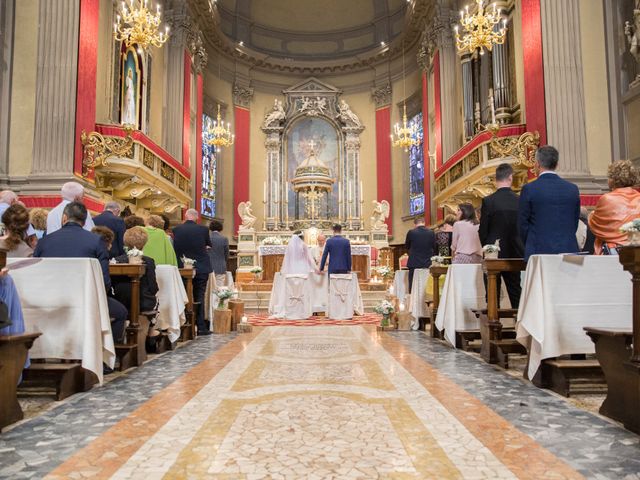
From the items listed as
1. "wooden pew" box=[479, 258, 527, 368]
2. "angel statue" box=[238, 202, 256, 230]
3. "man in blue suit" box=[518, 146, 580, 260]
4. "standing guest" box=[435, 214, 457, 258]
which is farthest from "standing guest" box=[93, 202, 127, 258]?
"angel statue" box=[238, 202, 256, 230]

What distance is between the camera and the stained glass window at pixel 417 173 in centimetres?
1805

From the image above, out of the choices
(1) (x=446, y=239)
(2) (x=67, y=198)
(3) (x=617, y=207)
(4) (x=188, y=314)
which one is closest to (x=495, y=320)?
(3) (x=617, y=207)

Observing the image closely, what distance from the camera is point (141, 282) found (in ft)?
15.8

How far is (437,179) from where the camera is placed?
14.2 metres

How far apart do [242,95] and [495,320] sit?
17328mm

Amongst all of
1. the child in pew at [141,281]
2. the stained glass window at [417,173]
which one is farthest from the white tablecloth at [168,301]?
the stained glass window at [417,173]

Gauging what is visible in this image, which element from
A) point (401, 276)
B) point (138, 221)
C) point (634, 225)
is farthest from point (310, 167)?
point (634, 225)

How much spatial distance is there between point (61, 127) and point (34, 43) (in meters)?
1.59

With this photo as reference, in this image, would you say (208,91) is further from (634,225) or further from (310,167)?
(634,225)

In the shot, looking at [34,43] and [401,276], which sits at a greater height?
[34,43]

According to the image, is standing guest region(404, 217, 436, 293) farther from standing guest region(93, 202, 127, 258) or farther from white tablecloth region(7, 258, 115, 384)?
white tablecloth region(7, 258, 115, 384)

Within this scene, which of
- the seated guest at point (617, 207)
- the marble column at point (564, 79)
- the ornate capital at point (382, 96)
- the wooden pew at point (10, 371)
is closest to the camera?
the wooden pew at point (10, 371)

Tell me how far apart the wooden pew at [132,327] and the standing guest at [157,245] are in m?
1.14

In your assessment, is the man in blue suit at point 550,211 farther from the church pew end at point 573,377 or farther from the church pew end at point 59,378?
the church pew end at point 59,378
